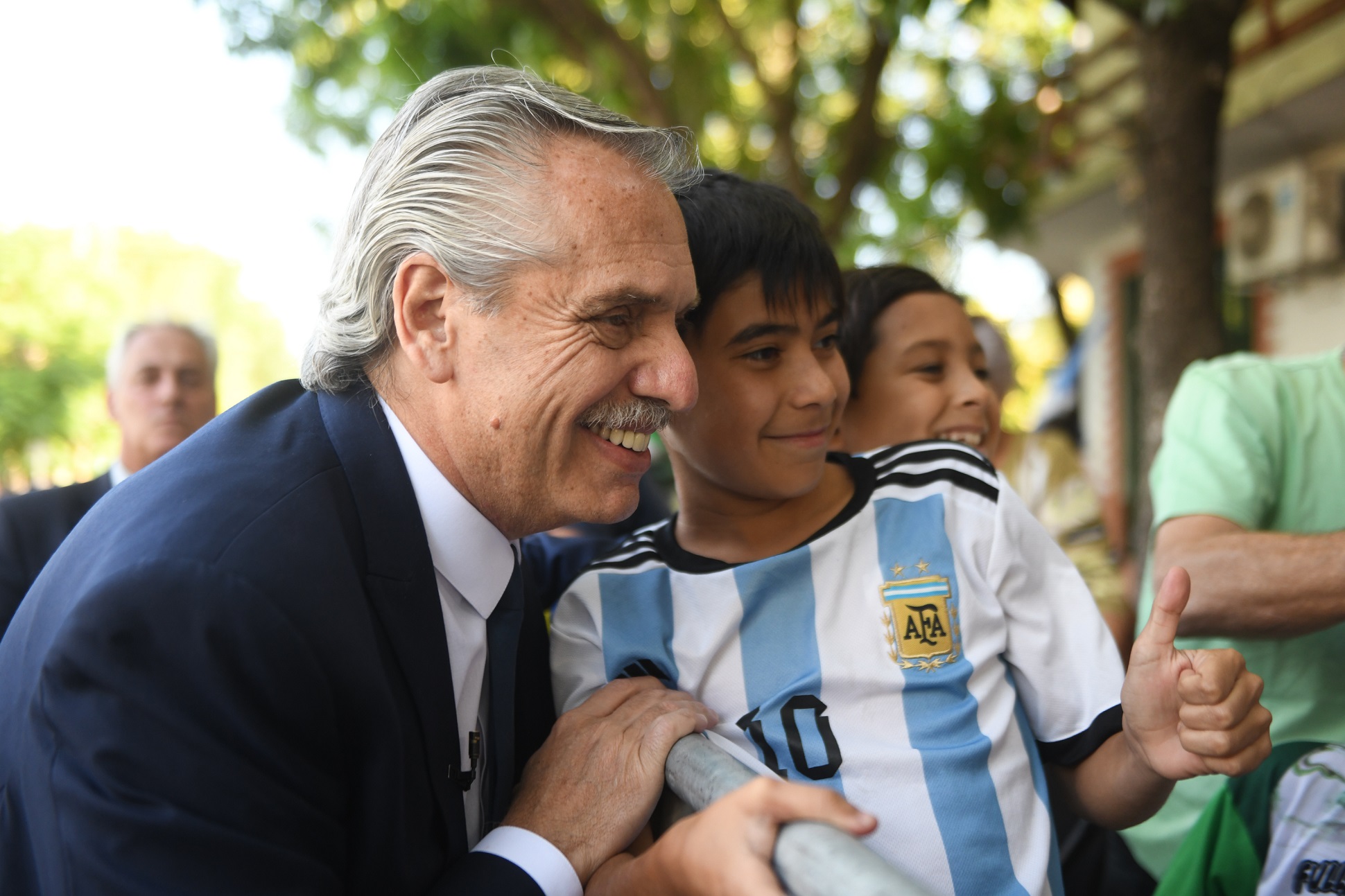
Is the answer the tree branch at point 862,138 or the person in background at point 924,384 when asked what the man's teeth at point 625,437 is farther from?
the tree branch at point 862,138

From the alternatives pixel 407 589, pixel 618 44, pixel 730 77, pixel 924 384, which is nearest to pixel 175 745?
pixel 407 589

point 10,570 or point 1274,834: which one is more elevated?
point 10,570

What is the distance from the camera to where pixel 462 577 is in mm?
1641

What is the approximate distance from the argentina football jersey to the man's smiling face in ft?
0.94

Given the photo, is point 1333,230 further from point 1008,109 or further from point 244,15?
point 244,15

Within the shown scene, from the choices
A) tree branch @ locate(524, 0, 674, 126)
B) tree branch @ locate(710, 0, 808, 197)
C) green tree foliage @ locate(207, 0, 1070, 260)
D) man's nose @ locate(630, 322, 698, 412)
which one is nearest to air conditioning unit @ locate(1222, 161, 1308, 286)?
green tree foliage @ locate(207, 0, 1070, 260)

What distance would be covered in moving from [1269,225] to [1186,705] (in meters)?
9.03

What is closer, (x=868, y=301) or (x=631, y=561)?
(x=631, y=561)

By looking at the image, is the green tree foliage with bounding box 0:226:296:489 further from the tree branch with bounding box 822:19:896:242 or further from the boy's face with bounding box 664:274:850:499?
the boy's face with bounding box 664:274:850:499

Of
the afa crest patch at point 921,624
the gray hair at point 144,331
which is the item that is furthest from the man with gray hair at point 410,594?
the gray hair at point 144,331

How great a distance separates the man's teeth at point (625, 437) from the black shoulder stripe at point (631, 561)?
0.32 meters

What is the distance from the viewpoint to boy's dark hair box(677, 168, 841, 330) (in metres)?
1.93

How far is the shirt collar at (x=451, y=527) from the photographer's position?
1.63 meters

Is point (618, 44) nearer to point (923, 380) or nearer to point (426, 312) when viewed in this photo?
point (923, 380)
